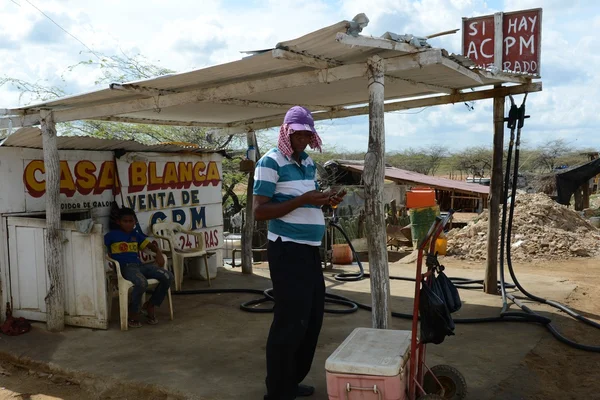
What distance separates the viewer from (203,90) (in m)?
5.46

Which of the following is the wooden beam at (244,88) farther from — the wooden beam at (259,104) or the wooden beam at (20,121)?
the wooden beam at (259,104)

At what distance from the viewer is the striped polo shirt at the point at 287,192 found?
3.58 m

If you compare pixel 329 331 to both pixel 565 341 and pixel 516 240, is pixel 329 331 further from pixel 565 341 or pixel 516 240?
pixel 516 240

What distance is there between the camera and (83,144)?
6.95 m

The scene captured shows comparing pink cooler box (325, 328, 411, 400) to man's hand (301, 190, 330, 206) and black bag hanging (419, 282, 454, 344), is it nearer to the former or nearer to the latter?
black bag hanging (419, 282, 454, 344)

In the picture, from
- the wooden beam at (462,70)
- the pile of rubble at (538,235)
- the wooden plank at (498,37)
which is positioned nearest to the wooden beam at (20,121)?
the wooden beam at (462,70)

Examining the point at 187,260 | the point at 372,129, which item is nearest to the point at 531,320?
the point at 372,129

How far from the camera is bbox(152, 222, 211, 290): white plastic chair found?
7.81 m

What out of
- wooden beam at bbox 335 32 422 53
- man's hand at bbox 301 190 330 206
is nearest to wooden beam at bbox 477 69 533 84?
wooden beam at bbox 335 32 422 53

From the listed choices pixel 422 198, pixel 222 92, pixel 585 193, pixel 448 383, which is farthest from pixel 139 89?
pixel 585 193

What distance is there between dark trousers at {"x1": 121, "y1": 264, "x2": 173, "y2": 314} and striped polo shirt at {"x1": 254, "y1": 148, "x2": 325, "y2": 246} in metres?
2.87

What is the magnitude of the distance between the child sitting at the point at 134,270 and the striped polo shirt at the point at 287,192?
2.92 m

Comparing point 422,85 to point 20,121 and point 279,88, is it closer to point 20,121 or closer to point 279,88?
point 279,88

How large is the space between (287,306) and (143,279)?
2919mm
